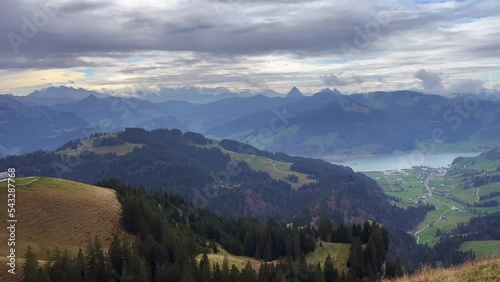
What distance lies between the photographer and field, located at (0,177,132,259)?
69.0 metres

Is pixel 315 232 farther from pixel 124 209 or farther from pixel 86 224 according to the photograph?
pixel 86 224

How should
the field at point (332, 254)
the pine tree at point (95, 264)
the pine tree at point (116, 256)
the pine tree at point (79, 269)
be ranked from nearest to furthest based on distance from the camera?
the pine tree at point (79, 269), the pine tree at point (95, 264), the pine tree at point (116, 256), the field at point (332, 254)

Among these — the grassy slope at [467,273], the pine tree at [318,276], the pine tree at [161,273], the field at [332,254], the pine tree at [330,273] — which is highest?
the grassy slope at [467,273]

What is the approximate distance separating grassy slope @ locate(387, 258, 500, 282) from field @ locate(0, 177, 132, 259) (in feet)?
190

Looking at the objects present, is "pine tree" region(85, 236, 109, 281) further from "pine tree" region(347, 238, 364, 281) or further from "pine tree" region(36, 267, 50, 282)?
"pine tree" region(347, 238, 364, 281)

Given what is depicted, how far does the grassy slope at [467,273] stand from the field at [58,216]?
58.1 metres

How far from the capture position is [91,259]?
59938mm

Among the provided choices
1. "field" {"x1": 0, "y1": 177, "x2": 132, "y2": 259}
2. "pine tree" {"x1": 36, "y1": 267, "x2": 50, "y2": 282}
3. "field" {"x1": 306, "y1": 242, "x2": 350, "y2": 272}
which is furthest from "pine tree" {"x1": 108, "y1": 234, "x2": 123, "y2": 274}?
"field" {"x1": 306, "y1": 242, "x2": 350, "y2": 272}

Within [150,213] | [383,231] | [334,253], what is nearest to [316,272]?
[334,253]

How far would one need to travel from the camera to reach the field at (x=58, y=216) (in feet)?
226

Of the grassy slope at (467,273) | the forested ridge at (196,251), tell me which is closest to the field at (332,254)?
the forested ridge at (196,251)

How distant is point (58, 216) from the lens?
250 feet

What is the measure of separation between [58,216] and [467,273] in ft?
235

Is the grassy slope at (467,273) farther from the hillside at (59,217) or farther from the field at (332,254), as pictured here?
the field at (332,254)
